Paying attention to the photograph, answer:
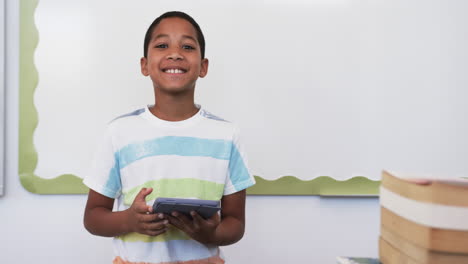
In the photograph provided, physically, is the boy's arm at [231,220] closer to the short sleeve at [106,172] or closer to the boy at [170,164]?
the boy at [170,164]

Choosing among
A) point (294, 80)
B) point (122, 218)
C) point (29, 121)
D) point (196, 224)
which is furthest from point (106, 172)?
point (294, 80)

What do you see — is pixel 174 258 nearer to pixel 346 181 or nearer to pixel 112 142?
pixel 112 142

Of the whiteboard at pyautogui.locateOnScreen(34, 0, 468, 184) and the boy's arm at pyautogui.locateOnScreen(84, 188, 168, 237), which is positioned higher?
the whiteboard at pyautogui.locateOnScreen(34, 0, 468, 184)

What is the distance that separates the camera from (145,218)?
0.74 metres

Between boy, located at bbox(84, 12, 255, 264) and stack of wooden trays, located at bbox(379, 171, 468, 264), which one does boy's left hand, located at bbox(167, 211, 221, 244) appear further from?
stack of wooden trays, located at bbox(379, 171, 468, 264)

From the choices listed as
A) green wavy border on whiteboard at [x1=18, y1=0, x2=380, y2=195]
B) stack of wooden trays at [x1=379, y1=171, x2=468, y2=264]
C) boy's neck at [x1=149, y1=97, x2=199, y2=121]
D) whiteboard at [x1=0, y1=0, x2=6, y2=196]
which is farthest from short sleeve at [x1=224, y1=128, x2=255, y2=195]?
whiteboard at [x1=0, y1=0, x2=6, y2=196]

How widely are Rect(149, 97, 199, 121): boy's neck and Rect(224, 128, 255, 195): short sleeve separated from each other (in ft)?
0.36

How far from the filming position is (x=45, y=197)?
133 cm

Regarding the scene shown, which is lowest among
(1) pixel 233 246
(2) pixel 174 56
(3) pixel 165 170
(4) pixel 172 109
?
(1) pixel 233 246

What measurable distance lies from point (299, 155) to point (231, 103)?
26 cm

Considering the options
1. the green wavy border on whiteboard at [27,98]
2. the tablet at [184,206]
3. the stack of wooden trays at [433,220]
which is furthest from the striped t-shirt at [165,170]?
the green wavy border on whiteboard at [27,98]

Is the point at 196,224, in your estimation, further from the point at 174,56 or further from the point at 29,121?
the point at 29,121

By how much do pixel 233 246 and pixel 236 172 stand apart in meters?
0.53

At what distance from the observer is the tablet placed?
66 centimetres
